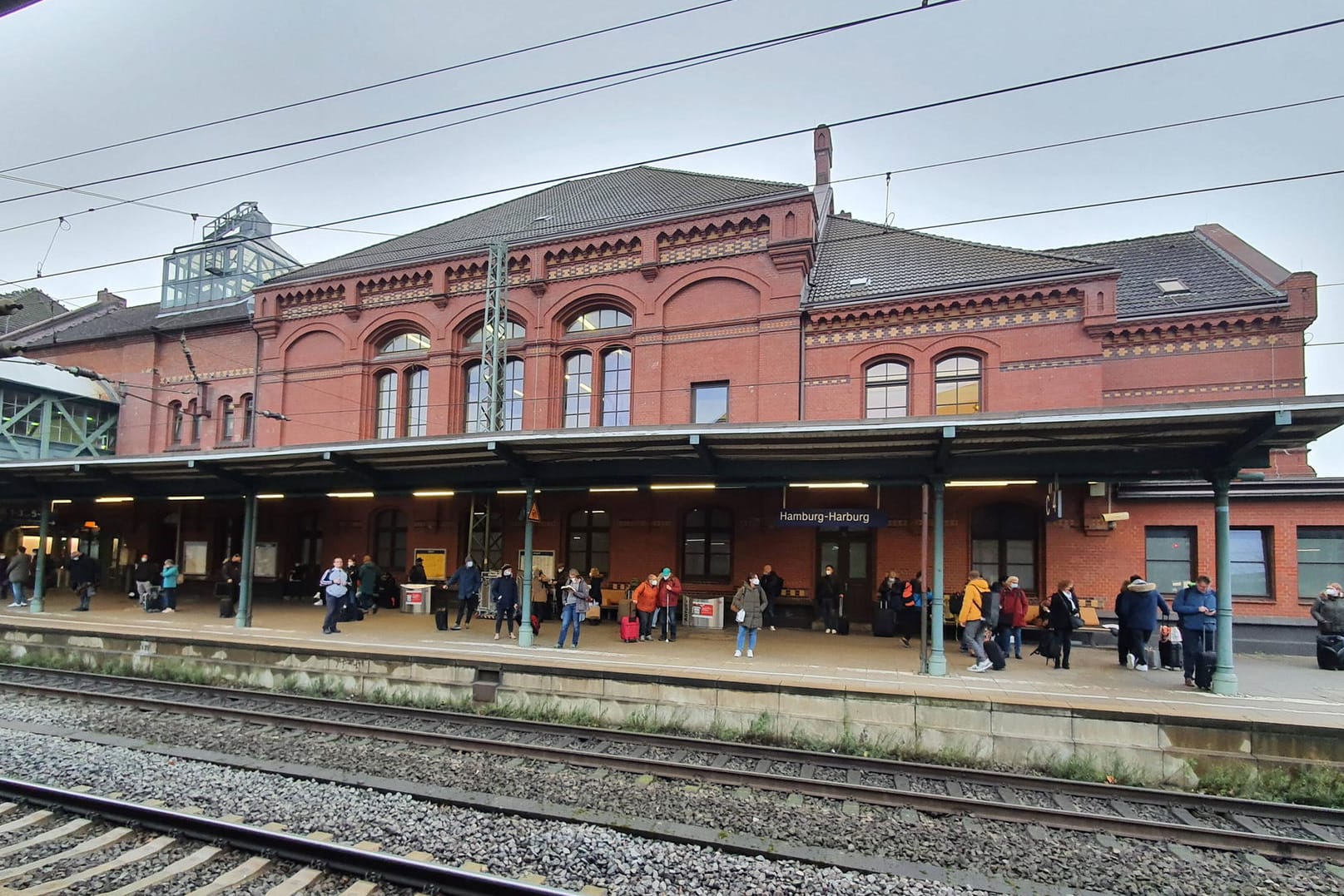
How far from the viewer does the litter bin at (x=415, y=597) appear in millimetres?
18672

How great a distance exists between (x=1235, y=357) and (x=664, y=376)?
40.5 ft

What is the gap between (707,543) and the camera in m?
17.6

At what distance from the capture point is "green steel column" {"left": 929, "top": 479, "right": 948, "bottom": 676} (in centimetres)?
1088

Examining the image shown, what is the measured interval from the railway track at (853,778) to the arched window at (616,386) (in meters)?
10.2

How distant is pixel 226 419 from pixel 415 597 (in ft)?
34.3

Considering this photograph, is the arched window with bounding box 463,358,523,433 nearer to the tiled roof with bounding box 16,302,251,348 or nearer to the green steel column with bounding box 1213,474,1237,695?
the tiled roof with bounding box 16,302,251,348

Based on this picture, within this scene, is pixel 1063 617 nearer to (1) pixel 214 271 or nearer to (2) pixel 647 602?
(2) pixel 647 602

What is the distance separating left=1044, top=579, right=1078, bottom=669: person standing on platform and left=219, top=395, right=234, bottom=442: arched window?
23.6 meters

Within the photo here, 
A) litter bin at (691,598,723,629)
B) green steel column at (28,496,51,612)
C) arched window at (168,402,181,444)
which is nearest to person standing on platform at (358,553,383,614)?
litter bin at (691,598,723,629)

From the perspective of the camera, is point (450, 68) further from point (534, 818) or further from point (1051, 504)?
point (1051, 504)

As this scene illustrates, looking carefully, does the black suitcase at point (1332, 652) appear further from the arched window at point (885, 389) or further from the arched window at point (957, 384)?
the arched window at point (885, 389)

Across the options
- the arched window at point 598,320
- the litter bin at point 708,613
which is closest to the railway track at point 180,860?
the litter bin at point 708,613

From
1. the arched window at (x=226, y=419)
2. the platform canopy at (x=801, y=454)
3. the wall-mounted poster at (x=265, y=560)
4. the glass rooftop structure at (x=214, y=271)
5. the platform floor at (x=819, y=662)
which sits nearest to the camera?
the platform floor at (x=819, y=662)

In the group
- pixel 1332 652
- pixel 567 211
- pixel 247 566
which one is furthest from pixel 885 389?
pixel 247 566
